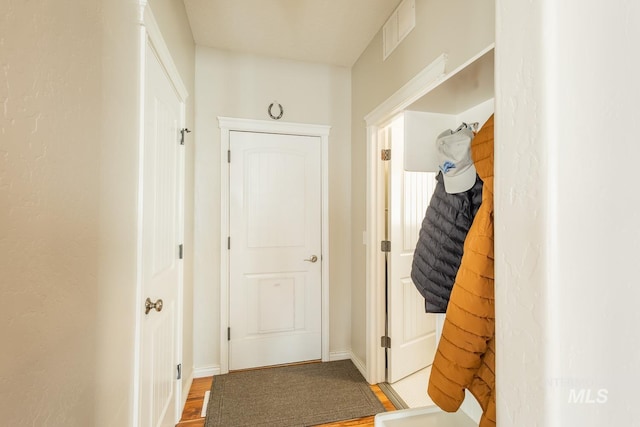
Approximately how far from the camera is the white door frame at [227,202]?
90.3 inches

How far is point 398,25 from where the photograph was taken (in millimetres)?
1819

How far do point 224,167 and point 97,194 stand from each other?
5.17 feet

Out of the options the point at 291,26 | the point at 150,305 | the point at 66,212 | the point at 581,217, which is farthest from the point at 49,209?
the point at 291,26

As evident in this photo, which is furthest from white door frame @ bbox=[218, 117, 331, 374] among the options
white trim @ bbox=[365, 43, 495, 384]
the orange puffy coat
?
the orange puffy coat

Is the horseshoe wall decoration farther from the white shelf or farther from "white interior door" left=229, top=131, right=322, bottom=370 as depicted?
the white shelf

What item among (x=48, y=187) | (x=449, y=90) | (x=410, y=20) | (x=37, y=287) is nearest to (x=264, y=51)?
(x=410, y=20)

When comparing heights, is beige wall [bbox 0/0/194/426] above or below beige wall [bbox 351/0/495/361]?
below

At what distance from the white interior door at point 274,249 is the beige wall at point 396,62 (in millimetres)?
340

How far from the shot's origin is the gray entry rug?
5.79 feet

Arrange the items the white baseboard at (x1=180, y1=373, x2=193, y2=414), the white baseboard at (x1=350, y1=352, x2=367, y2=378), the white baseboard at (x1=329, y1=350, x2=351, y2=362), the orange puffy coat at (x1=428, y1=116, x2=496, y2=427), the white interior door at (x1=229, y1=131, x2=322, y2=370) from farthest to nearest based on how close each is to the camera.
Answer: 1. the white baseboard at (x1=329, y1=350, x2=351, y2=362)
2. the white interior door at (x1=229, y1=131, x2=322, y2=370)
3. the white baseboard at (x1=350, y1=352, x2=367, y2=378)
4. the white baseboard at (x1=180, y1=373, x2=193, y2=414)
5. the orange puffy coat at (x1=428, y1=116, x2=496, y2=427)

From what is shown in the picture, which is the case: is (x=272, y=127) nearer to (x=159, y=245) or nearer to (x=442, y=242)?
(x=159, y=245)

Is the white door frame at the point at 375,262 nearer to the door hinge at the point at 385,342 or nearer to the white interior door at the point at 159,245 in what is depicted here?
the door hinge at the point at 385,342

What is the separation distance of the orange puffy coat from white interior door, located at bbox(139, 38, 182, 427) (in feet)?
3.68

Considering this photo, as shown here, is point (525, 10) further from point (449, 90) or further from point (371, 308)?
point (371, 308)
